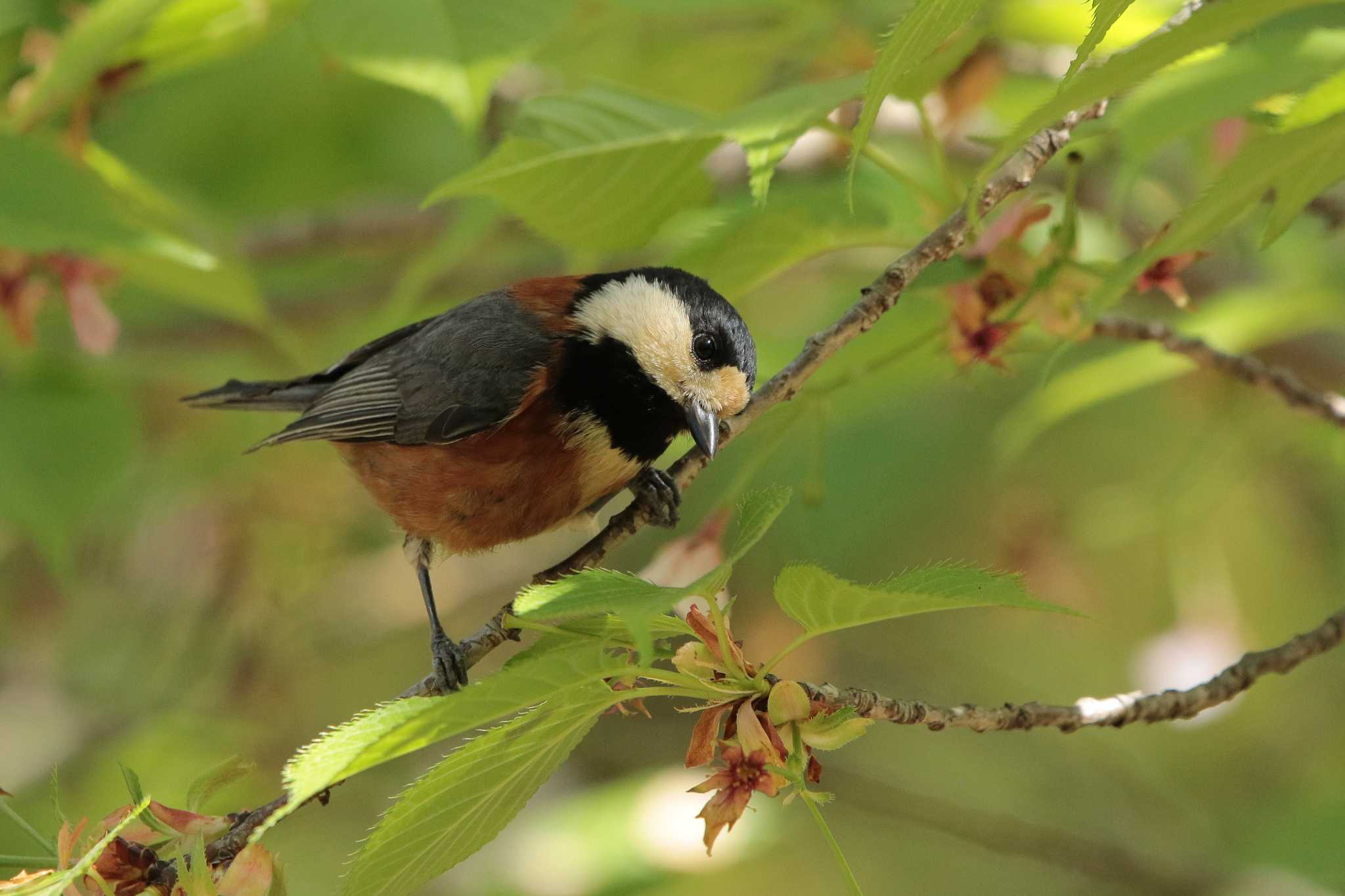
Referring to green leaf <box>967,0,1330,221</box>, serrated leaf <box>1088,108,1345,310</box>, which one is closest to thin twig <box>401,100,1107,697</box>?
serrated leaf <box>1088,108,1345,310</box>

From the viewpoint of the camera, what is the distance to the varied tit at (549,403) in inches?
112

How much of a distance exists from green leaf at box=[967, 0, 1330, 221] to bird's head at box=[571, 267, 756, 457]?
120 centimetres

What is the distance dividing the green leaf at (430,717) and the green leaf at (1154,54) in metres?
0.83

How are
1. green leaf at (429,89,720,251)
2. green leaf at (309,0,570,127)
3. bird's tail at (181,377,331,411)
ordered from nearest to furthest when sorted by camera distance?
green leaf at (429,89,720,251)
green leaf at (309,0,570,127)
bird's tail at (181,377,331,411)

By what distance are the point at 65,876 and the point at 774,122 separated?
1570 millimetres

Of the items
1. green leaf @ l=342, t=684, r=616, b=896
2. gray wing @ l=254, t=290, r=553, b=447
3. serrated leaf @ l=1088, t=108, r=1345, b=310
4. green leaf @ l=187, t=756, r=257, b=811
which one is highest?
gray wing @ l=254, t=290, r=553, b=447

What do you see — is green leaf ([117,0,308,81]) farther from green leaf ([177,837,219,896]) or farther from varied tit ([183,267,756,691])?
green leaf ([177,837,219,896])

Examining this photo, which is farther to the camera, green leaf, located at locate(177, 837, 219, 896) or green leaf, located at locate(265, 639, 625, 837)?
green leaf, located at locate(177, 837, 219, 896)

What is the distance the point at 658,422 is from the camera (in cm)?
297

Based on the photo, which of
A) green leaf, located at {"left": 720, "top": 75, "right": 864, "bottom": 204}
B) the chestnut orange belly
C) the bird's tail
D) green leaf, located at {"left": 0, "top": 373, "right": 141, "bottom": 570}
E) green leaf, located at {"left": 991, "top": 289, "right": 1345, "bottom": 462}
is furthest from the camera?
the bird's tail

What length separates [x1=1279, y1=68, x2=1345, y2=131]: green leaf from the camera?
1697 millimetres

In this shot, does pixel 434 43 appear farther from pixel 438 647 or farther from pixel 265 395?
pixel 265 395

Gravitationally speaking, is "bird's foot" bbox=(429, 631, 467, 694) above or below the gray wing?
below

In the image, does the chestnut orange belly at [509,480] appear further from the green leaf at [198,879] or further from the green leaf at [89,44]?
the green leaf at [198,879]
